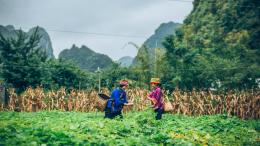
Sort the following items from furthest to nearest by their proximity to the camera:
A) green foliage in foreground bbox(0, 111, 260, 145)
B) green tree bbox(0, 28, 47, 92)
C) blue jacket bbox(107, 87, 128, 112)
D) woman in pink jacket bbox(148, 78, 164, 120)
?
green tree bbox(0, 28, 47, 92), woman in pink jacket bbox(148, 78, 164, 120), blue jacket bbox(107, 87, 128, 112), green foliage in foreground bbox(0, 111, 260, 145)

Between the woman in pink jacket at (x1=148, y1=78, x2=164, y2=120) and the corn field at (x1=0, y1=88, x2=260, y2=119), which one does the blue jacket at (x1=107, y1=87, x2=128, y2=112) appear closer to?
the woman in pink jacket at (x1=148, y1=78, x2=164, y2=120)

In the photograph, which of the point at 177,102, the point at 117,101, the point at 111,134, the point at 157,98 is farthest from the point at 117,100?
the point at 177,102

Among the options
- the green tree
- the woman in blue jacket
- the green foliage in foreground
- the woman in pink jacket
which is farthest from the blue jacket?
the green tree

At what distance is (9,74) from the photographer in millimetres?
30844

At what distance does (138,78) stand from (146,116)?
19.3m

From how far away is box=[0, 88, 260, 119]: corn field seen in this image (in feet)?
68.5

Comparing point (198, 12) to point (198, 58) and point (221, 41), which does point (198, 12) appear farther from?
point (198, 58)

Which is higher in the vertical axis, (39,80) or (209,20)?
(209,20)

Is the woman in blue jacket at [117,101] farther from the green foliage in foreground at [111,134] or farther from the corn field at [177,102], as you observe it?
the corn field at [177,102]

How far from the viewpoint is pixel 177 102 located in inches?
868

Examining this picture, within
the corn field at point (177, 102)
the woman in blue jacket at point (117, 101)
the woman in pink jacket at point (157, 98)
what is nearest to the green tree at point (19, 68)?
the corn field at point (177, 102)

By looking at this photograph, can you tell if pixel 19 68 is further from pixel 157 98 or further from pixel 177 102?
pixel 157 98

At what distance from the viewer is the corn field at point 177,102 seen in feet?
68.5

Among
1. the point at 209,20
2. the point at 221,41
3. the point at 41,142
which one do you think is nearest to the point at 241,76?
the point at 221,41
